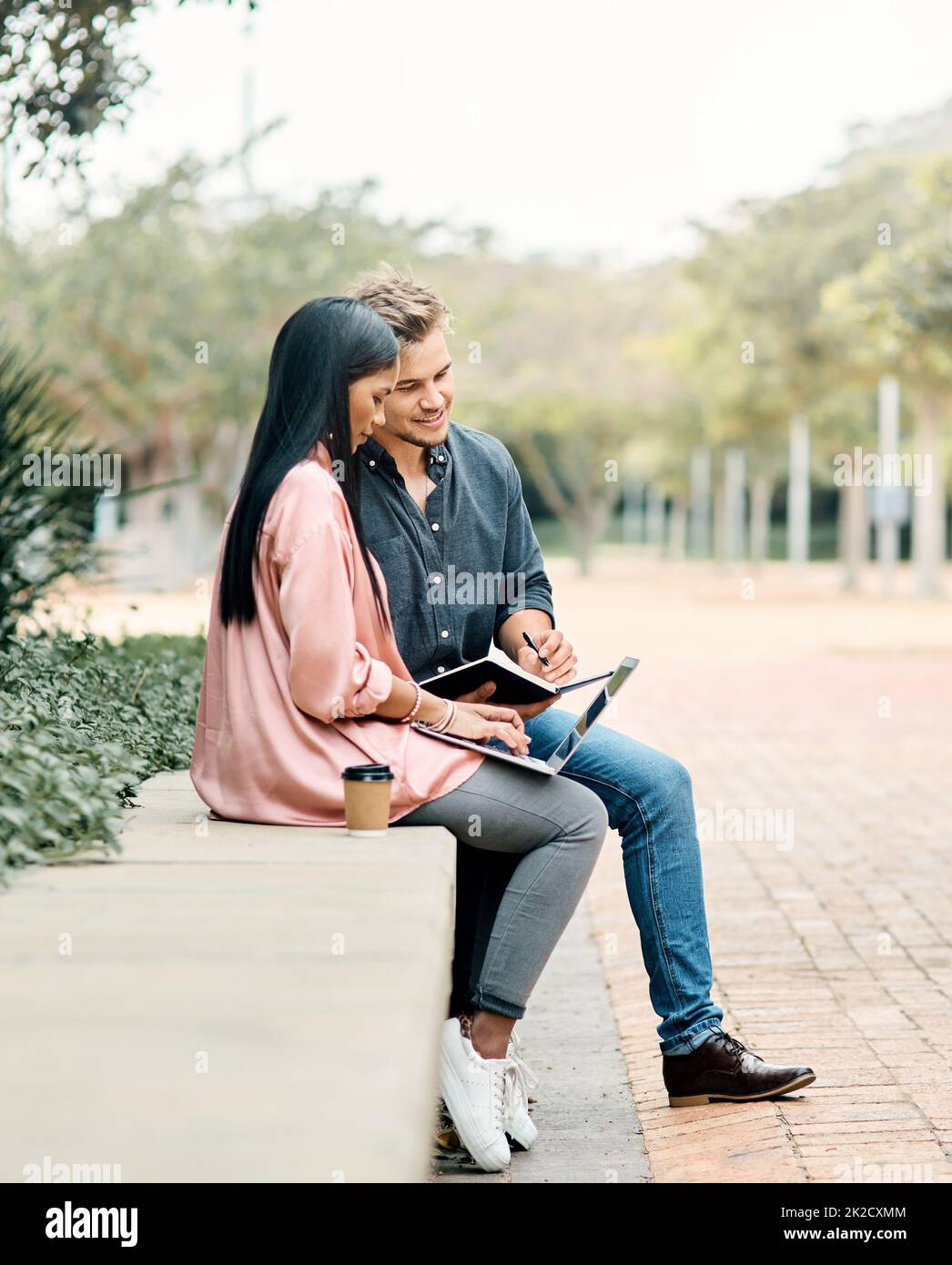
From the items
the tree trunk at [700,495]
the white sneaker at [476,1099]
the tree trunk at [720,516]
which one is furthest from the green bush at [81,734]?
the tree trunk at [700,495]

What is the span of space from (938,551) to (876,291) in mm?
13823

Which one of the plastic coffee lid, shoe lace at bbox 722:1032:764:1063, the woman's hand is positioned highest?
the woman's hand

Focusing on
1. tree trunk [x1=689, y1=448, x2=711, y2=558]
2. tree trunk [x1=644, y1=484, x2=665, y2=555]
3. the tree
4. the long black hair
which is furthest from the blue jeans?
tree trunk [x1=644, y1=484, x2=665, y2=555]

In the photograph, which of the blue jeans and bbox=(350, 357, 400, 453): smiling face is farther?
the blue jeans

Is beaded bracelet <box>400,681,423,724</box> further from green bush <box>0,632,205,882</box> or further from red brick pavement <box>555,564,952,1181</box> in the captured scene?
red brick pavement <box>555,564,952,1181</box>

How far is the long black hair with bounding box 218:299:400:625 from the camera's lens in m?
3.57

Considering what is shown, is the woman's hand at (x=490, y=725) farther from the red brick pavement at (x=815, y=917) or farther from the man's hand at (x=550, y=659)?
the red brick pavement at (x=815, y=917)

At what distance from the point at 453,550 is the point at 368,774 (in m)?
0.96

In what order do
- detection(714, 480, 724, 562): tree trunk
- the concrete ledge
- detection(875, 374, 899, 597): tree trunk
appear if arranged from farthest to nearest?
detection(714, 480, 724, 562): tree trunk < detection(875, 374, 899, 597): tree trunk < the concrete ledge

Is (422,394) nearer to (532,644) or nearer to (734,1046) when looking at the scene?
(532,644)

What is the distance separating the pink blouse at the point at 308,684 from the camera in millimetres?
3404

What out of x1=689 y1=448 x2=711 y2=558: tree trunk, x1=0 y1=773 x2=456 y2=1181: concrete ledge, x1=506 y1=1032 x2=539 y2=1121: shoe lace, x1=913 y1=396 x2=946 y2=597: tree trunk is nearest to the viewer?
x1=0 y1=773 x2=456 y2=1181: concrete ledge

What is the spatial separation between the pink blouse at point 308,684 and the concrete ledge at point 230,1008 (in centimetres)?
17

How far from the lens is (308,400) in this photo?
3.64m
